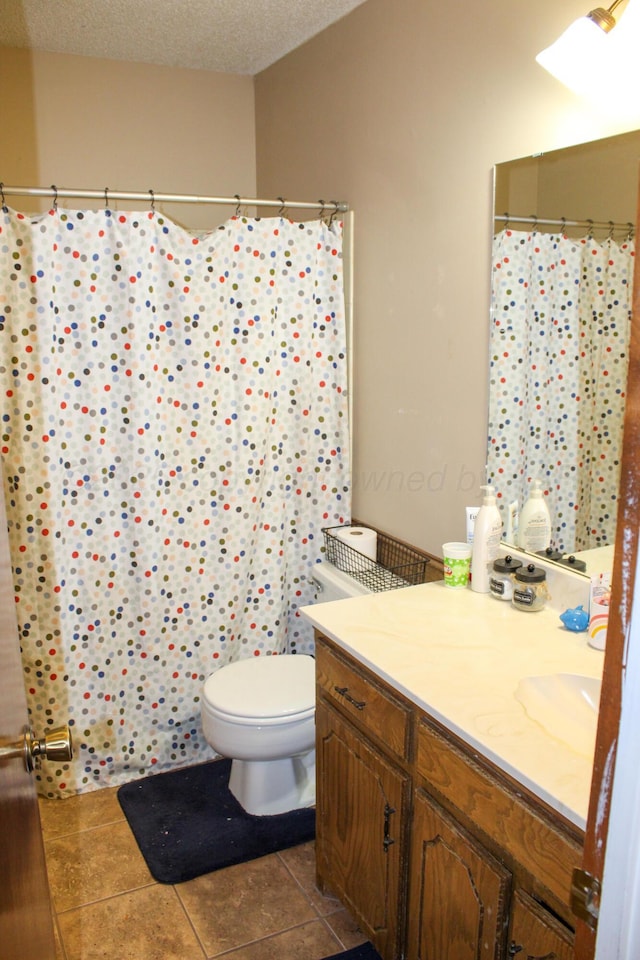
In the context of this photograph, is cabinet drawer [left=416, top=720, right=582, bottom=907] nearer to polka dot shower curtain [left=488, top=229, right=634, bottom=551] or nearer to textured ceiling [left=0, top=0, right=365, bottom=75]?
polka dot shower curtain [left=488, top=229, right=634, bottom=551]

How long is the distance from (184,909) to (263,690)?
0.61 metres

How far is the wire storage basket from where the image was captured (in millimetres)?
2355

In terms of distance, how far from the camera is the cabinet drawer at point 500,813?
3.80ft

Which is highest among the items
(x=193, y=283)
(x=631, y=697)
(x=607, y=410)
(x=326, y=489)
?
(x=193, y=283)

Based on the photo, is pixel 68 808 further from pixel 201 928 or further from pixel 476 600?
pixel 476 600

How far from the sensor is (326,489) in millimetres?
2719

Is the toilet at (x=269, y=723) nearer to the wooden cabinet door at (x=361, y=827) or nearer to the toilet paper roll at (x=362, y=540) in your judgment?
the toilet paper roll at (x=362, y=540)

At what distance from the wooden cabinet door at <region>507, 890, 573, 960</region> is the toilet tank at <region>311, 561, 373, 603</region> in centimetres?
117

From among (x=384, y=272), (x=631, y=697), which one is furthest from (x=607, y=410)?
(x=631, y=697)

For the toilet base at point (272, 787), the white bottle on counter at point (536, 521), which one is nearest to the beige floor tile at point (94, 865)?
the toilet base at point (272, 787)

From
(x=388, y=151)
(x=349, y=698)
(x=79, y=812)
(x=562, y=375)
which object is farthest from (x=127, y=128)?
(x=79, y=812)

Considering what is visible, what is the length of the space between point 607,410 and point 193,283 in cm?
135

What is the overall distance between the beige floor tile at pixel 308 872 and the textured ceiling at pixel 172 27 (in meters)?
2.59

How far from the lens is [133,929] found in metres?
1.97
